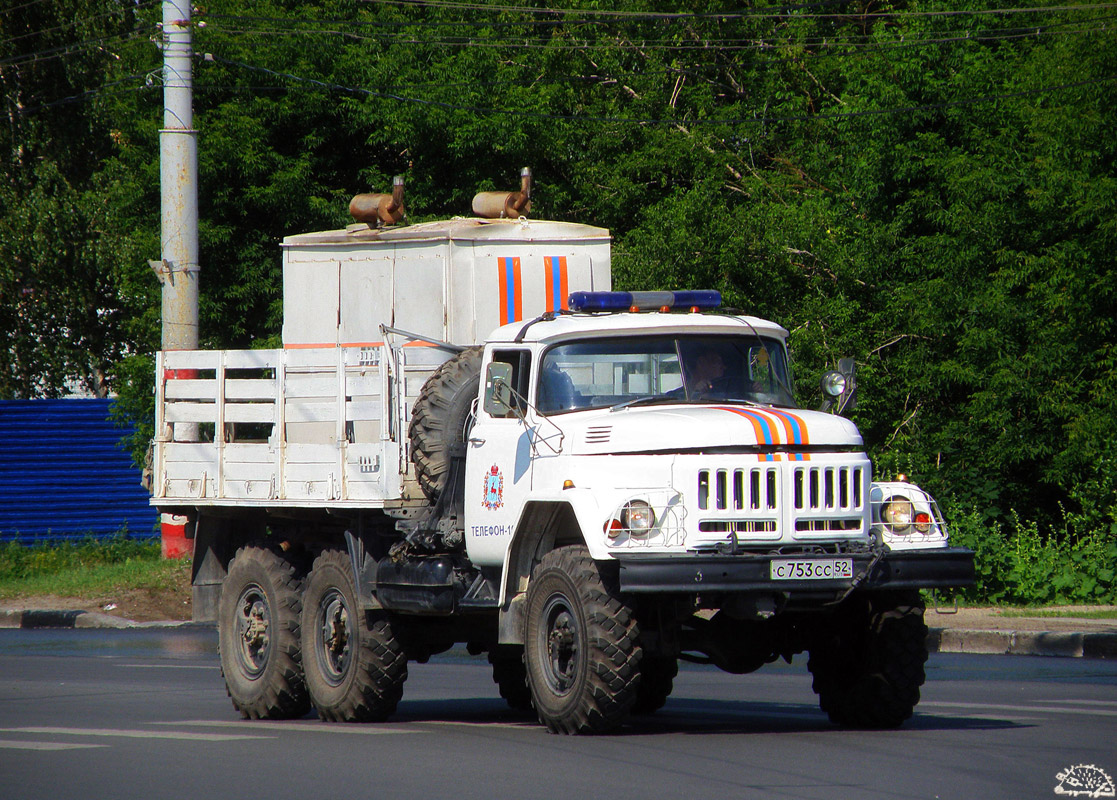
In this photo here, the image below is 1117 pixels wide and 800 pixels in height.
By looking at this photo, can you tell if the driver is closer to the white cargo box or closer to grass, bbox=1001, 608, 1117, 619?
the white cargo box

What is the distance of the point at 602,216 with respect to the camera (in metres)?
29.3

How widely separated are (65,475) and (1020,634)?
17.6 meters

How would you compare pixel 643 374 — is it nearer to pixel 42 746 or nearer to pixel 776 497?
pixel 776 497

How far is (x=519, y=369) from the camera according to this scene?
35.0ft

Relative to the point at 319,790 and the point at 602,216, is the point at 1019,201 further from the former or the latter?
the point at 319,790

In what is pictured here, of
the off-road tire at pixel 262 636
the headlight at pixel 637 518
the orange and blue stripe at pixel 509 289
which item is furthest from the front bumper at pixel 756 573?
the orange and blue stripe at pixel 509 289

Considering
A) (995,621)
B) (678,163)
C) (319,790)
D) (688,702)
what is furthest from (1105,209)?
(319,790)

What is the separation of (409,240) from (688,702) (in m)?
5.07

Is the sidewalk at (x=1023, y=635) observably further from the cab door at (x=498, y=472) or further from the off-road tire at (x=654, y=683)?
the cab door at (x=498, y=472)

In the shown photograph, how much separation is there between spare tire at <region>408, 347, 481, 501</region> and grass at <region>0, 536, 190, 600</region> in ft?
41.0

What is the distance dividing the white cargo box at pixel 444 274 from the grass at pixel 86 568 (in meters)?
8.29

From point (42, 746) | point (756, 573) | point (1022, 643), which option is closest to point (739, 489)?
point (756, 573)

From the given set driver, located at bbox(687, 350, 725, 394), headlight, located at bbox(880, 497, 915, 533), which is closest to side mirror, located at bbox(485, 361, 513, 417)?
driver, located at bbox(687, 350, 725, 394)

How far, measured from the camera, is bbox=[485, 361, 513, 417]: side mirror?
33.7 feet
